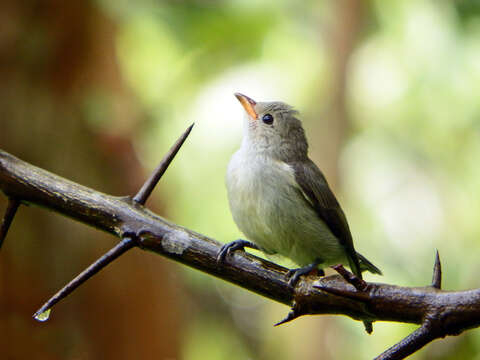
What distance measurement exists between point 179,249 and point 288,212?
1.90 metres

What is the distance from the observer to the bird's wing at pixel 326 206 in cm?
371

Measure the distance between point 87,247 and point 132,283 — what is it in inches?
21.2

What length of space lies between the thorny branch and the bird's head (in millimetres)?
2424

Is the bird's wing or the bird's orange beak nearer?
the bird's wing

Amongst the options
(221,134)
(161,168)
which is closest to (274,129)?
(161,168)

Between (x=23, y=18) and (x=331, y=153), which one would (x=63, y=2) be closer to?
(x=23, y=18)

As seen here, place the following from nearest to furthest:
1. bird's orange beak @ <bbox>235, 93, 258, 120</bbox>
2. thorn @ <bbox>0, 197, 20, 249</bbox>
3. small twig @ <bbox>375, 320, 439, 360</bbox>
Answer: small twig @ <bbox>375, 320, 439, 360</bbox> < thorn @ <bbox>0, 197, 20, 249</bbox> < bird's orange beak @ <bbox>235, 93, 258, 120</bbox>

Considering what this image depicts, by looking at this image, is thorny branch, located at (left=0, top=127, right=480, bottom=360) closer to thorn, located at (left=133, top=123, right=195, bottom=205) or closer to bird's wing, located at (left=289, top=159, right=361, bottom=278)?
thorn, located at (left=133, top=123, right=195, bottom=205)

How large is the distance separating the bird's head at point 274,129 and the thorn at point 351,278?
2.69 m

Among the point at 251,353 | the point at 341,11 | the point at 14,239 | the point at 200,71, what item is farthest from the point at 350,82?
the point at 14,239

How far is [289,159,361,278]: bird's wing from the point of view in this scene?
371cm

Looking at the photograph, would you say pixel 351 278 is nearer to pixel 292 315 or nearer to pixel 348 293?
pixel 348 293

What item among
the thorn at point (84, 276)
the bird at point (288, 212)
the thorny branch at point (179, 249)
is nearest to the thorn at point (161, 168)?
the thorny branch at point (179, 249)

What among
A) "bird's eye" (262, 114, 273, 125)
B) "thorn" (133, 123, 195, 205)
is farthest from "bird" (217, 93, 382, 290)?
"thorn" (133, 123, 195, 205)
